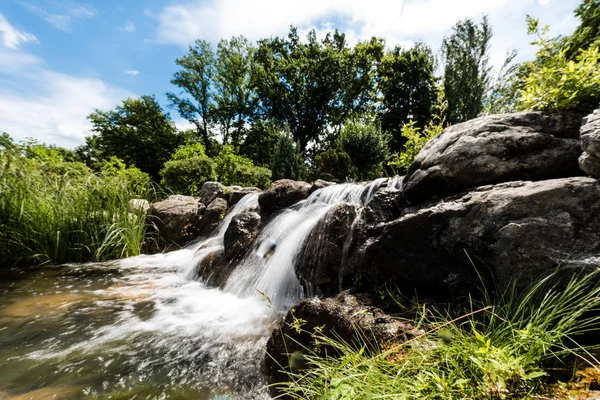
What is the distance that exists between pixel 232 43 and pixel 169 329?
3224 centimetres

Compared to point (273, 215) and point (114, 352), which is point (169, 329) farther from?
point (273, 215)

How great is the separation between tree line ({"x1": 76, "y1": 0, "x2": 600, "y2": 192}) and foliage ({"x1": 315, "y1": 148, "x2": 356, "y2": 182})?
0.06 m

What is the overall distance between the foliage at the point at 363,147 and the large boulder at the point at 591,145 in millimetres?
12632

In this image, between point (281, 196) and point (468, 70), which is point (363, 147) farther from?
point (281, 196)

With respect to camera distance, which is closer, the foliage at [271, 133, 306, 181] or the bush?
the bush

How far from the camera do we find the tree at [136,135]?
26.0m

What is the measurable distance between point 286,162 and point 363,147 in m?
4.78

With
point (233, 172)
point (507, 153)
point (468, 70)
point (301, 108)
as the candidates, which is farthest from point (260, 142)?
point (507, 153)

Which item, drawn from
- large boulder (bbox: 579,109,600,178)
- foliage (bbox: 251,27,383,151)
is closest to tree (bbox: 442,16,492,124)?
foliage (bbox: 251,27,383,151)

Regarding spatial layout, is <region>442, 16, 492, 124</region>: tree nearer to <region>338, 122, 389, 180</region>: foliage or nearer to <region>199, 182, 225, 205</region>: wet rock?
<region>338, 122, 389, 180</region>: foliage

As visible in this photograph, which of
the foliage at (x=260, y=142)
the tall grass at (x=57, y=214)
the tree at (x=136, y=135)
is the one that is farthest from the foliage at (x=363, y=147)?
the tree at (x=136, y=135)

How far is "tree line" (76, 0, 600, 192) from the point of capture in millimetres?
13641

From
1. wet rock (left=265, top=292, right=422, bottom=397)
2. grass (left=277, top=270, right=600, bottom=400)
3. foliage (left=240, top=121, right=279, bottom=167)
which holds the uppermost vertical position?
foliage (left=240, top=121, right=279, bottom=167)

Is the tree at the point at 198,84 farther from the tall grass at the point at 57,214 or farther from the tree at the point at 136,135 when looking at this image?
the tall grass at the point at 57,214
